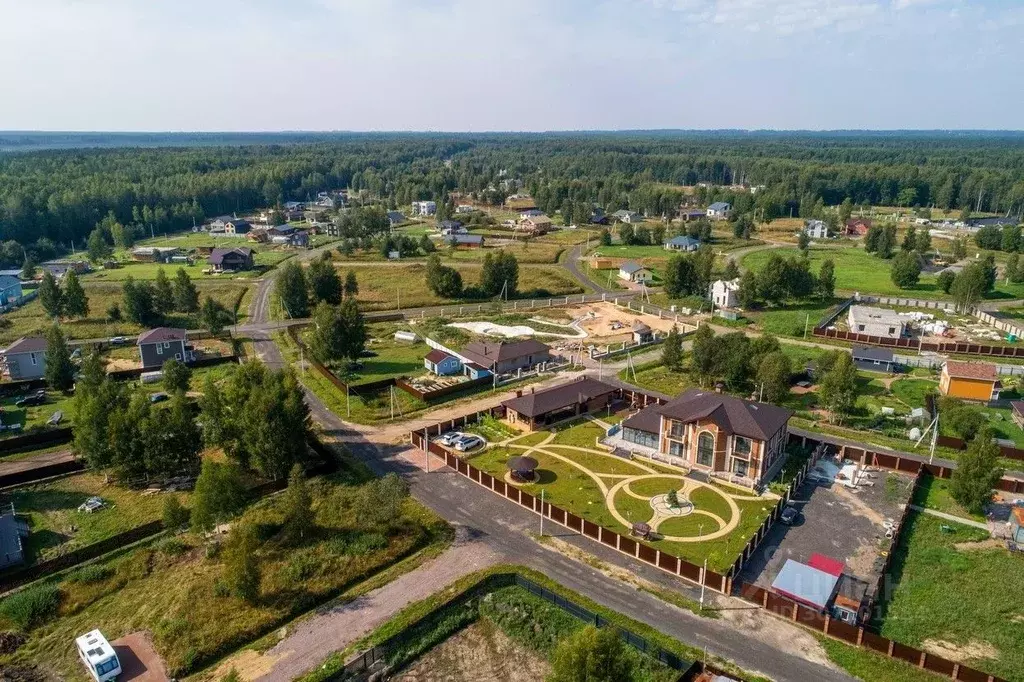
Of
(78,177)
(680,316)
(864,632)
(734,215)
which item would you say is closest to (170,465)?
(864,632)

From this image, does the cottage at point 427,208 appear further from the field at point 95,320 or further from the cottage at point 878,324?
the cottage at point 878,324

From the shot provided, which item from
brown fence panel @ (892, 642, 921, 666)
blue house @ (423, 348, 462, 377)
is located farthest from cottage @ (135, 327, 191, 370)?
brown fence panel @ (892, 642, 921, 666)

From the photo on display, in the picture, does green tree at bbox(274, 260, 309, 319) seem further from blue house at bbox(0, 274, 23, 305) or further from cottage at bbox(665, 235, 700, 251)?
→ cottage at bbox(665, 235, 700, 251)

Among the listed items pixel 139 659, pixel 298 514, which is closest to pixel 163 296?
pixel 298 514

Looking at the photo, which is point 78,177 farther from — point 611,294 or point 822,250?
point 822,250

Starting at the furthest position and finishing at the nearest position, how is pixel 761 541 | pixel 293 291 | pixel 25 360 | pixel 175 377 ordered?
pixel 293 291 < pixel 25 360 < pixel 175 377 < pixel 761 541

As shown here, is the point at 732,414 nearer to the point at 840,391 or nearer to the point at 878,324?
the point at 840,391

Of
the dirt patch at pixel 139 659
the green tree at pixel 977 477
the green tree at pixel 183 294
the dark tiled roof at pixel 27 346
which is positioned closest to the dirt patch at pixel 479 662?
the dirt patch at pixel 139 659
